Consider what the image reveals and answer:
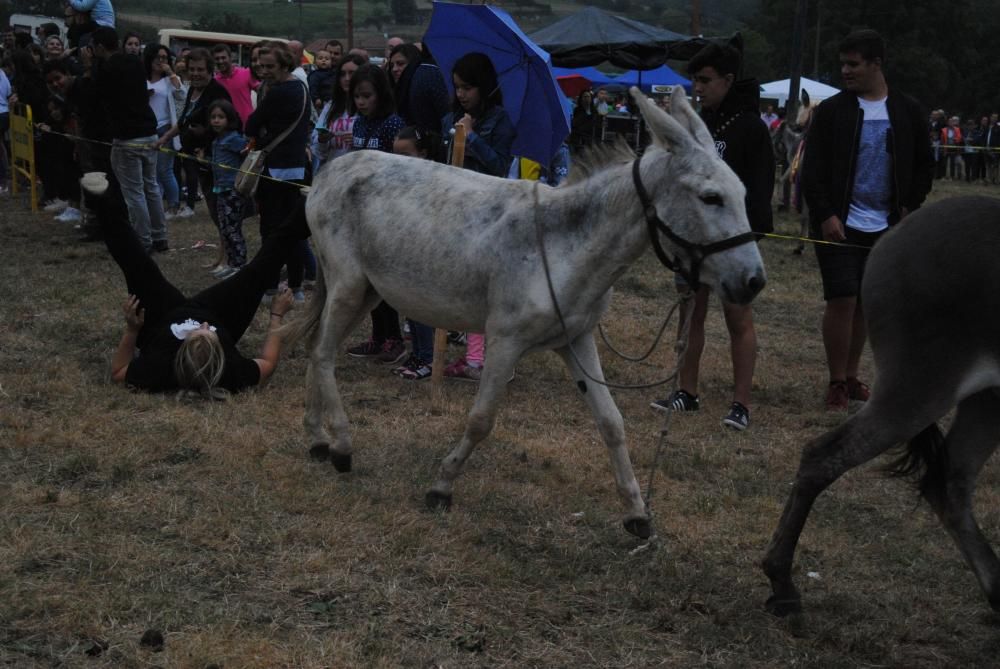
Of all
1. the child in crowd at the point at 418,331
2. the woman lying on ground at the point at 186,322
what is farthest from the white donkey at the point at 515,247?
the child in crowd at the point at 418,331

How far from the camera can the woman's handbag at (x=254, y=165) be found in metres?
8.54

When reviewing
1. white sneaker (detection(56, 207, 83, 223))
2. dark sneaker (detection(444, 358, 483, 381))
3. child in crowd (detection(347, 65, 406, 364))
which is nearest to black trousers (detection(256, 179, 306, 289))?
child in crowd (detection(347, 65, 406, 364))

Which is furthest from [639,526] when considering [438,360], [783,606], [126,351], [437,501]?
[126,351]

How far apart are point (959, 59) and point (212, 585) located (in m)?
68.0

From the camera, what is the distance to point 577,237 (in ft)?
15.3

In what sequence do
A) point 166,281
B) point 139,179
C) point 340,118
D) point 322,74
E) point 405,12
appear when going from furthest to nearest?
1. point 405,12
2. point 322,74
3. point 139,179
4. point 340,118
5. point 166,281

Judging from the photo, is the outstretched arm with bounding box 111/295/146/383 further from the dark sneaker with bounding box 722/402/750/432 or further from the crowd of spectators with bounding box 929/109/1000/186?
the crowd of spectators with bounding box 929/109/1000/186

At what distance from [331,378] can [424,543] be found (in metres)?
1.28

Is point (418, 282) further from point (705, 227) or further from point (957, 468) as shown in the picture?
point (957, 468)

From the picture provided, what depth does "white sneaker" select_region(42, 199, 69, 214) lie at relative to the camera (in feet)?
46.6

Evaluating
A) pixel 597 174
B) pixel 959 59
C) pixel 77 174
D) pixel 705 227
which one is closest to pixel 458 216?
pixel 597 174

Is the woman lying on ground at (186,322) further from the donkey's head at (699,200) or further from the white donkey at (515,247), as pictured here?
the donkey's head at (699,200)

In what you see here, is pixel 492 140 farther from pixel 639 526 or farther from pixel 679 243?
pixel 639 526

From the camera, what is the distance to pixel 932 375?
3900 mm
